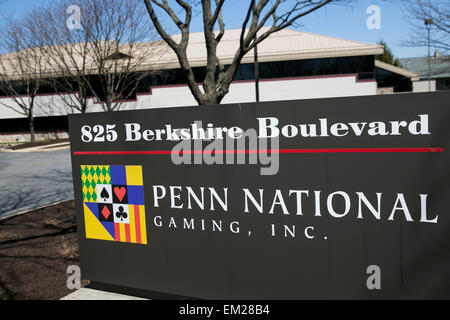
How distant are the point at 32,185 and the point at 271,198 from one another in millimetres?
11218

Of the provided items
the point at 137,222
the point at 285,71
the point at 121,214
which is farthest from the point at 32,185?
the point at 285,71

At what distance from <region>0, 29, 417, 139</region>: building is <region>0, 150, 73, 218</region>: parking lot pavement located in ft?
34.3

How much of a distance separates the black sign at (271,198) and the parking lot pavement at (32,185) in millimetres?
5509

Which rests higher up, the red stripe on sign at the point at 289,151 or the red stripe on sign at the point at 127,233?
the red stripe on sign at the point at 289,151

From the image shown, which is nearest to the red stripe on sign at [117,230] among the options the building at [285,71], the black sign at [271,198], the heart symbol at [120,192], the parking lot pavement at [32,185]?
the black sign at [271,198]

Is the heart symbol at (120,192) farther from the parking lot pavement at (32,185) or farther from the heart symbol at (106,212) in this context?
the parking lot pavement at (32,185)

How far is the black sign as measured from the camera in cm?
294

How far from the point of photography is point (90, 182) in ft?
13.7

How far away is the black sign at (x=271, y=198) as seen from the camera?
116 inches

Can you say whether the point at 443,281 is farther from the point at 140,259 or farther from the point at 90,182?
the point at 90,182

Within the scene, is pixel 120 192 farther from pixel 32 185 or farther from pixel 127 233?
pixel 32 185

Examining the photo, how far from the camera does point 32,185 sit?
1242 centimetres

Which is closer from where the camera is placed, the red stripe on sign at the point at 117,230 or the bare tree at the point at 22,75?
the red stripe on sign at the point at 117,230
